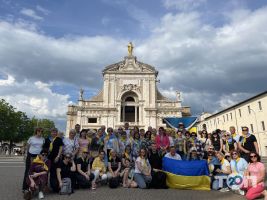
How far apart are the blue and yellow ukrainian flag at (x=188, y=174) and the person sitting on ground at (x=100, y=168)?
241 cm

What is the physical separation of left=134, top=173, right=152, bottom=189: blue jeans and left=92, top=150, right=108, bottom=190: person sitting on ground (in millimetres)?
1190

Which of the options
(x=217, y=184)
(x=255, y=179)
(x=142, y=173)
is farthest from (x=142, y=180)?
(x=255, y=179)

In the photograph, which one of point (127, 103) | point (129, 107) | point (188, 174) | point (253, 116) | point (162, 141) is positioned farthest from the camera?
point (129, 107)

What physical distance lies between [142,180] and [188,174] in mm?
1778

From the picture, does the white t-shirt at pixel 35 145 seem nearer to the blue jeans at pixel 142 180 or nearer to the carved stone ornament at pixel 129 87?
the blue jeans at pixel 142 180

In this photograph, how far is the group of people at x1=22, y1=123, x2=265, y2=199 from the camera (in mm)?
8472

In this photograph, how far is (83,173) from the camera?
938 centimetres

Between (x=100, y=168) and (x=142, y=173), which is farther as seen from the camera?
(x=100, y=168)

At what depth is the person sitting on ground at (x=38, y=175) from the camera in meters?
8.15

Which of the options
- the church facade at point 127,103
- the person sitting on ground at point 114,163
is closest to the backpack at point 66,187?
the person sitting on ground at point 114,163

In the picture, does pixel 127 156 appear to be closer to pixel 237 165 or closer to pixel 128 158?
pixel 128 158

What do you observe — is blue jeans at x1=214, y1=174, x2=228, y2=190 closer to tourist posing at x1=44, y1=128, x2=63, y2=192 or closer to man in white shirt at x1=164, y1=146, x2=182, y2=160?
man in white shirt at x1=164, y1=146, x2=182, y2=160

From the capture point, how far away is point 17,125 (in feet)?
182

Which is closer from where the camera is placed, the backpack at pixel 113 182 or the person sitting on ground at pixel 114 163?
the backpack at pixel 113 182
